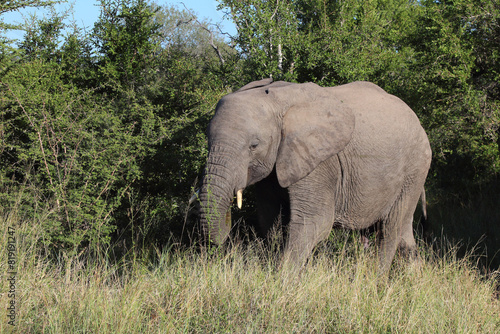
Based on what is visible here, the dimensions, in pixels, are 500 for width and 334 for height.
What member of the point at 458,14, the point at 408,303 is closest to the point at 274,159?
the point at 408,303

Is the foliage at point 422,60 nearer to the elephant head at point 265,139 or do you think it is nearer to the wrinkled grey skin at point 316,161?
the wrinkled grey skin at point 316,161

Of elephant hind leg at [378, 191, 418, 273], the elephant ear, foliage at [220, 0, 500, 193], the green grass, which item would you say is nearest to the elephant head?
the elephant ear

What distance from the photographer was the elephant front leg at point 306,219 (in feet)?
18.0

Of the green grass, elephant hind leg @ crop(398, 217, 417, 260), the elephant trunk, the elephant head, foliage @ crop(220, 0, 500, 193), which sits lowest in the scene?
the green grass

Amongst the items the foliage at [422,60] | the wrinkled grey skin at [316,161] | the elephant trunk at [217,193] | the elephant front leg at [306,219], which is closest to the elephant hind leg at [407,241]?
the wrinkled grey skin at [316,161]

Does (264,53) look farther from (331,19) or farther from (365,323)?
(365,323)

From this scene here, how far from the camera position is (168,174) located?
8.00m

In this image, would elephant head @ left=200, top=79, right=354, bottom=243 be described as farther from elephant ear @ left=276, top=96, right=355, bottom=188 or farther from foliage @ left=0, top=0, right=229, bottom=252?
foliage @ left=0, top=0, right=229, bottom=252

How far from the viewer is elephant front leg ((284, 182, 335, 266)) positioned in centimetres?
547

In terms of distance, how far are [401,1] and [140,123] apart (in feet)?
37.2

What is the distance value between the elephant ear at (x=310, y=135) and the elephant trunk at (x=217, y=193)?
65 centimetres

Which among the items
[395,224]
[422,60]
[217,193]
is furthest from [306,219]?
[422,60]

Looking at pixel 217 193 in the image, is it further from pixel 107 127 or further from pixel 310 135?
pixel 107 127

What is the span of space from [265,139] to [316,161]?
59 cm
